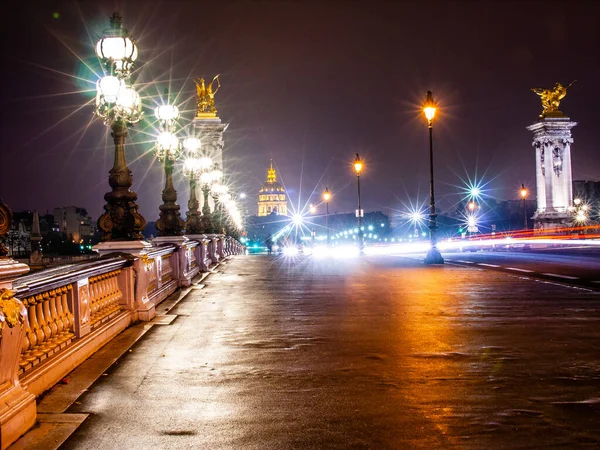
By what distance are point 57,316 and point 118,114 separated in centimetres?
685

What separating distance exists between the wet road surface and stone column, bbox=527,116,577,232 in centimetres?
6674

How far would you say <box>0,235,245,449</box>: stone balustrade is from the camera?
19.2 feet

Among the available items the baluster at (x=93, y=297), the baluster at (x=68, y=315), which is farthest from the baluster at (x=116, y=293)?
the baluster at (x=68, y=315)

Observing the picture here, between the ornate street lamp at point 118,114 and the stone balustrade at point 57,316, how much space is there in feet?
2.80

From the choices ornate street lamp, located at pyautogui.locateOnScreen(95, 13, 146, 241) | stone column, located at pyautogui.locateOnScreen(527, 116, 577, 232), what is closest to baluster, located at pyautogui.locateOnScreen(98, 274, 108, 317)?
ornate street lamp, located at pyautogui.locateOnScreen(95, 13, 146, 241)

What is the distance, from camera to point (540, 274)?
2275cm

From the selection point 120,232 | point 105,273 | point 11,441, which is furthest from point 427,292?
point 11,441

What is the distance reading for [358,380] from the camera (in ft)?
25.9

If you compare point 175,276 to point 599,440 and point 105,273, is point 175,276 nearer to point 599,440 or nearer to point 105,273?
point 105,273

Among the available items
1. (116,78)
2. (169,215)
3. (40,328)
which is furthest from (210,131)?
(40,328)

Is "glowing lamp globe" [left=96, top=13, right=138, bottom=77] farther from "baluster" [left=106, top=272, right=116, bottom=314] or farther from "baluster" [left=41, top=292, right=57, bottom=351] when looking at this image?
"baluster" [left=41, top=292, right=57, bottom=351]

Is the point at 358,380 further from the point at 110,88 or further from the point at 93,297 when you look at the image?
the point at 110,88

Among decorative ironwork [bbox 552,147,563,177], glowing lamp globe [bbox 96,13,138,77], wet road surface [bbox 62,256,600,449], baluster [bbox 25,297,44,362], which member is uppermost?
decorative ironwork [bbox 552,147,563,177]

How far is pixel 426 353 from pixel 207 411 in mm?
3754
